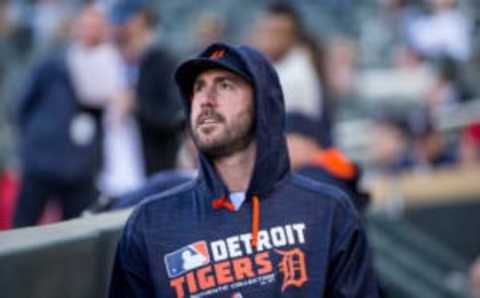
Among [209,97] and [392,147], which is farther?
[392,147]

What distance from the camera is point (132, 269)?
4.23 metres

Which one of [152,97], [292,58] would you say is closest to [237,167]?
[292,58]

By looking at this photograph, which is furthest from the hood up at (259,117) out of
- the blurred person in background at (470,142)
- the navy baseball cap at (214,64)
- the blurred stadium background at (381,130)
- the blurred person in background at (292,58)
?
the blurred person in background at (470,142)

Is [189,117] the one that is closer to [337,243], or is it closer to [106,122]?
[337,243]

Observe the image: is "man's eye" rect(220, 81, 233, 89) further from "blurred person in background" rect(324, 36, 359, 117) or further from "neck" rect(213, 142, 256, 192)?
"blurred person in background" rect(324, 36, 359, 117)

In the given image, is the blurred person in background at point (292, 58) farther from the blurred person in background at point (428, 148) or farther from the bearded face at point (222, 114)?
the blurred person in background at point (428, 148)

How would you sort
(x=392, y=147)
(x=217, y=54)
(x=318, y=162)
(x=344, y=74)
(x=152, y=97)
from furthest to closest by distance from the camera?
(x=344, y=74), (x=392, y=147), (x=152, y=97), (x=318, y=162), (x=217, y=54)

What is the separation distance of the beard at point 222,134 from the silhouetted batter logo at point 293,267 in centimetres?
37

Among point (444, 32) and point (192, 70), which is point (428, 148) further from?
point (192, 70)

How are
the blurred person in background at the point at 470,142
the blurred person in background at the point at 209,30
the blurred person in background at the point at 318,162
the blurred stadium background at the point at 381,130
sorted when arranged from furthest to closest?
the blurred person in background at the point at 209,30 → the blurred person in background at the point at 470,142 → the blurred person in background at the point at 318,162 → the blurred stadium background at the point at 381,130

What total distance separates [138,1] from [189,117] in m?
5.21

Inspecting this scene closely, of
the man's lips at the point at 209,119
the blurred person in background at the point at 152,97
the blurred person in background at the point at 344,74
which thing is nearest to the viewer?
the man's lips at the point at 209,119

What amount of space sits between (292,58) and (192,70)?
322 cm

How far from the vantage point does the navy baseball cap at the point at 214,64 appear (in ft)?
14.2
